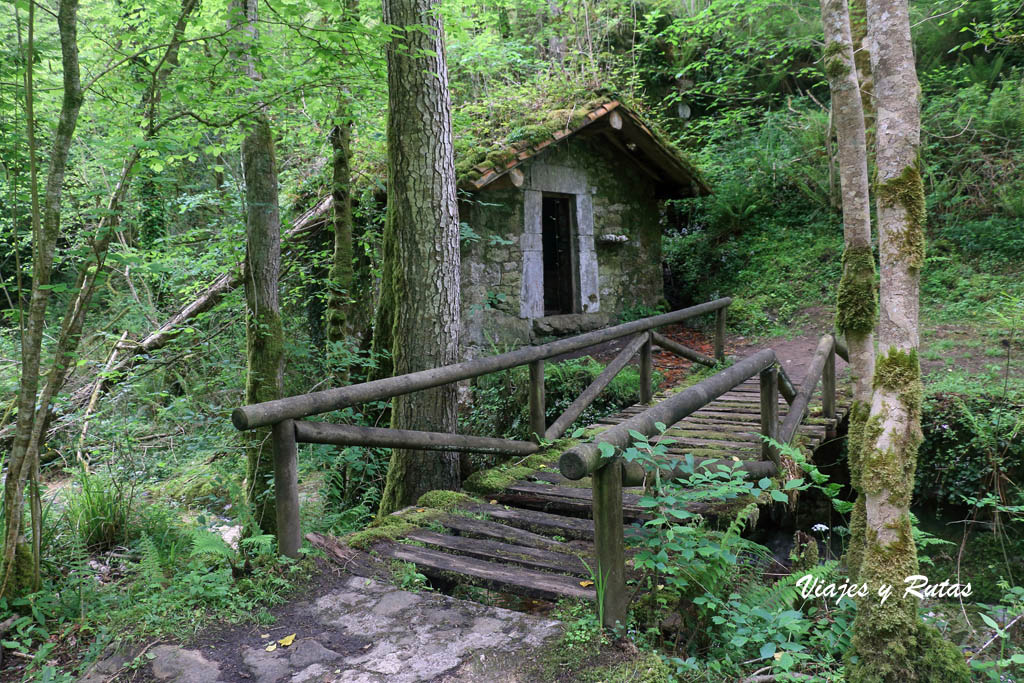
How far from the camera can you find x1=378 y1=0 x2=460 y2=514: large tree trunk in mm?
4328

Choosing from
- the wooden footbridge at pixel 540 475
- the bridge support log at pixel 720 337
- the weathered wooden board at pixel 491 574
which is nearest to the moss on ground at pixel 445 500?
the wooden footbridge at pixel 540 475

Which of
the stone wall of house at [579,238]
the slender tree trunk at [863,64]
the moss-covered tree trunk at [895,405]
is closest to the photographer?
the moss-covered tree trunk at [895,405]

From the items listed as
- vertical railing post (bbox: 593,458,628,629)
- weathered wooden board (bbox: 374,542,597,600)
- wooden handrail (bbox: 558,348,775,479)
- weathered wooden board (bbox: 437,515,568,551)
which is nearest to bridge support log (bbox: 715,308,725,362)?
wooden handrail (bbox: 558,348,775,479)

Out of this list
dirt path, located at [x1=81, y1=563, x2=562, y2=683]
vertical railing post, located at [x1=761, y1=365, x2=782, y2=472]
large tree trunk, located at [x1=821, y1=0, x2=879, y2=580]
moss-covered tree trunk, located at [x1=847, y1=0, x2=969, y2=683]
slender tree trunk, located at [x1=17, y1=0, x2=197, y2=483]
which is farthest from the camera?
vertical railing post, located at [x1=761, y1=365, x2=782, y2=472]

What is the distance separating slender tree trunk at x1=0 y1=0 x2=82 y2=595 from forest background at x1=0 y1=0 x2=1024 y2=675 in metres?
0.12

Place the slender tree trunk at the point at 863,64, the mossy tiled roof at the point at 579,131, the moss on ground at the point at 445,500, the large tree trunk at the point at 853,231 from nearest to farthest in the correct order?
the large tree trunk at the point at 853,231 → the moss on ground at the point at 445,500 → the slender tree trunk at the point at 863,64 → the mossy tiled roof at the point at 579,131

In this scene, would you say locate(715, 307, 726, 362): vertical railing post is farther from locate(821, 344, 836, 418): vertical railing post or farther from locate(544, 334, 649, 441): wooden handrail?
locate(544, 334, 649, 441): wooden handrail

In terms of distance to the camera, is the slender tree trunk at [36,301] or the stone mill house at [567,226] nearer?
the slender tree trunk at [36,301]

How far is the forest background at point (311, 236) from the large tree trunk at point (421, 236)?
1.12ft

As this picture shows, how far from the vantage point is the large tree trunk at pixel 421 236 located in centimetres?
433

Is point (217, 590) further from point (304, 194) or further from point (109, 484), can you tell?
point (304, 194)

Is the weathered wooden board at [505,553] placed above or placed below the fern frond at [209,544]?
below

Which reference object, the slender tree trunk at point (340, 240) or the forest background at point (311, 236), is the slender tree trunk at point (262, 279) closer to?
the forest background at point (311, 236)

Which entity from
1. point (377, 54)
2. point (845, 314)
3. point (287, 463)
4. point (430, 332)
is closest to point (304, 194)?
point (377, 54)
